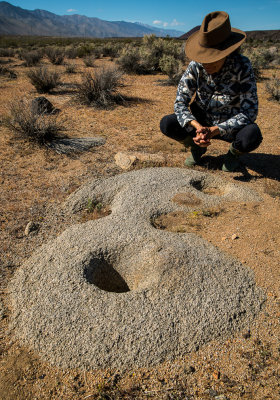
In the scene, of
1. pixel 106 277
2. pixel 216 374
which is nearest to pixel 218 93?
pixel 106 277

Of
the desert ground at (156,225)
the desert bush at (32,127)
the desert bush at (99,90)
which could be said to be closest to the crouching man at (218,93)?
the desert ground at (156,225)

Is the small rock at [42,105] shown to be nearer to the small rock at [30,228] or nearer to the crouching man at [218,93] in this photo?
the crouching man at [218,93]

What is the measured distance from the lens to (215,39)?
2.75 metres

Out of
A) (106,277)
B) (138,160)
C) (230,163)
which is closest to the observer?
(106,277)

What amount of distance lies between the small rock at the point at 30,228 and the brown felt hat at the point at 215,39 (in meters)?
2.17

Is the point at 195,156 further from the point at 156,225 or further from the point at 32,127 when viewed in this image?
the point at 32,127

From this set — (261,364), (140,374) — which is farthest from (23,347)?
(261,364)

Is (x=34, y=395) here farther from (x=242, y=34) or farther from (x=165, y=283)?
(x=242, y=34)

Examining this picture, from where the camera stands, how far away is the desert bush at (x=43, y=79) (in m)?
7.46

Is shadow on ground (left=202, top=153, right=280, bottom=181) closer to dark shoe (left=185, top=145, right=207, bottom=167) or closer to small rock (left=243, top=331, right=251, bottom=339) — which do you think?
dark shoe (left=185, top=145, right=207, bottom=167)

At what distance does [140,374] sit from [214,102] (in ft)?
8.88

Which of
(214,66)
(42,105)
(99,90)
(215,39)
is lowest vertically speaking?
(42,105)

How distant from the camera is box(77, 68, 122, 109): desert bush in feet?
21.1

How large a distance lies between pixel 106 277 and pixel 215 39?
2.35 m
